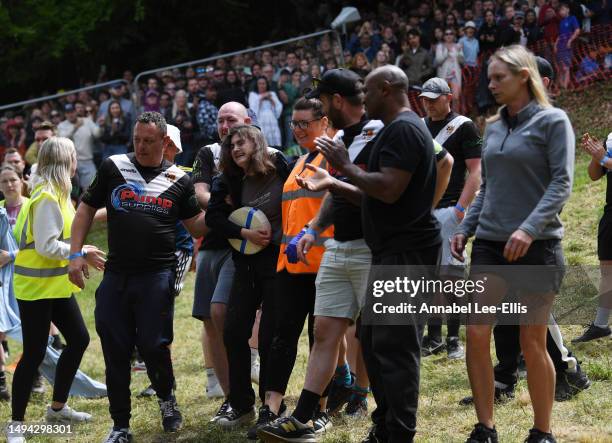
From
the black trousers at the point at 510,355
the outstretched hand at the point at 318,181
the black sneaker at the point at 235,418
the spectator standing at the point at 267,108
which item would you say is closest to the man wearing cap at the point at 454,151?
the black trousers at the point at 510,355

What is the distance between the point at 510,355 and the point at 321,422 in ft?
Result: 4.28

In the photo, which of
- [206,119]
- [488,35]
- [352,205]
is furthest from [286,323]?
[488,35]

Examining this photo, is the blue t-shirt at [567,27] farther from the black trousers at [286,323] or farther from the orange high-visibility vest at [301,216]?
the black trousers at [286,323]

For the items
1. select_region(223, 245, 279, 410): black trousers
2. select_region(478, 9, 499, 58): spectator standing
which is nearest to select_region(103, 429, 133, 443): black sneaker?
select_region(223, 245, 279, 410): black trousers

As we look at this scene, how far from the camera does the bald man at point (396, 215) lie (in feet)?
15.0

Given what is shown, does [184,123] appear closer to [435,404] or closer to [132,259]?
[132,259]

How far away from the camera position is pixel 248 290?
595 cm

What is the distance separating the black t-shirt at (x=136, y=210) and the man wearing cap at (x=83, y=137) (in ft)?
32.2

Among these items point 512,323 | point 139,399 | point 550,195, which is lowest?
point 139,399

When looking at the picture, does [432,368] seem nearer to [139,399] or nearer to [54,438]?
[139,399]

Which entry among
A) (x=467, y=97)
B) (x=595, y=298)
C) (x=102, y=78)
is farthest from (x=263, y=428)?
(x=102, y=78)

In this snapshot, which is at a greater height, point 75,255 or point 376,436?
point 75,255

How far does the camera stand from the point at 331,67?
16.0m

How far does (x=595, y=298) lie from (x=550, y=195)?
11.8 feet
